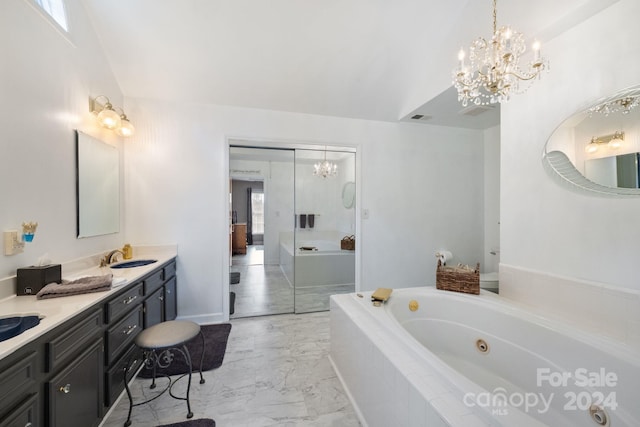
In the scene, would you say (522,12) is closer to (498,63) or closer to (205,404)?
(498,63)

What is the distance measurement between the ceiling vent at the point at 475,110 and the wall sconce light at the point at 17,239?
12.4 ft

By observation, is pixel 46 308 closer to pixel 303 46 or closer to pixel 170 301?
pixel 170 301

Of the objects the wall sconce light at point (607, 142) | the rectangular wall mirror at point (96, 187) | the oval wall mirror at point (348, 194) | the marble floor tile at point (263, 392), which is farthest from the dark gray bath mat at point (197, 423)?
the wall sconce light at point (607, 142)

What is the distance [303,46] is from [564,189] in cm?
238

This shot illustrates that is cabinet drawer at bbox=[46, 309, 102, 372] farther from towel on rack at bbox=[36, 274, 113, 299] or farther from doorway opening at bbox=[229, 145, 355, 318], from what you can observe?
doorway opening at bbox=[229, 145, 355, 318]

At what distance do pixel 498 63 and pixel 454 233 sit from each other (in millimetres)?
2604

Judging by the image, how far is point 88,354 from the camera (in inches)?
52.5

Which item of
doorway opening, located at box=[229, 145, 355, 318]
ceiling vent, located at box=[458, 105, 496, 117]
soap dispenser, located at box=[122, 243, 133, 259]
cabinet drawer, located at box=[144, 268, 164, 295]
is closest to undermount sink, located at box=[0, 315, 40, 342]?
cabinet drawer, located at box=[144, 268, 164, 295]

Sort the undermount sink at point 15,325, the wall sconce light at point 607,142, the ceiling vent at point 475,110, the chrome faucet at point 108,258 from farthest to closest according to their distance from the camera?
the ceiling vent at point 475,110 → the chrome faucet at point 108,258 → the wall sconce light at point 607,142 → the undermount sink at point 15,325

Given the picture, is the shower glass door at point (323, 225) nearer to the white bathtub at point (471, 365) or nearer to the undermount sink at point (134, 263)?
the white bathtub at point (471, 365)

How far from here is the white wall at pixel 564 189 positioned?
147cm

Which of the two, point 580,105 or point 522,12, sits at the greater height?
point 522,12

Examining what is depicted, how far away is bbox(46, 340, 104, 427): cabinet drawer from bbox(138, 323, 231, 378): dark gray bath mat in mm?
620

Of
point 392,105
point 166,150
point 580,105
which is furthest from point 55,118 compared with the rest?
point 580,105
